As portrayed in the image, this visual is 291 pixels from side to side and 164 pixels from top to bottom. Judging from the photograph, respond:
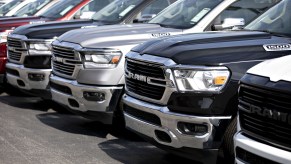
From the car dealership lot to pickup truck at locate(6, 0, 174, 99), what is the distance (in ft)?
1.65

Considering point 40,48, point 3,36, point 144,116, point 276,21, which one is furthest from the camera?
point 3,36

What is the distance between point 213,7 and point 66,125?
264cm

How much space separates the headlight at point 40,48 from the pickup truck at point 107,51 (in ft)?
3.26

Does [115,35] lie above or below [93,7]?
above

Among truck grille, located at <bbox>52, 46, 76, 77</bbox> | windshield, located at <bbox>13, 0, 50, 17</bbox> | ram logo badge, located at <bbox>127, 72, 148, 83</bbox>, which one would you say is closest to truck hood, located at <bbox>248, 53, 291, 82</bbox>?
ram logo badge, located at <bbox>127, 72, 148, 83</bbox>

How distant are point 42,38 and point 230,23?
3520 millimetres

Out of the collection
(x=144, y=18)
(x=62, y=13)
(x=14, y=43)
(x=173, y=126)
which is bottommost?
(x=62, y=13)

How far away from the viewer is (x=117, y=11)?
10430 millimetres

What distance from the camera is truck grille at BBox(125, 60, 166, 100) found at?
19.2 feet

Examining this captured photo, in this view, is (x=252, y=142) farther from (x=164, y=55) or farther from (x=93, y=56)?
(x=93, y=56)

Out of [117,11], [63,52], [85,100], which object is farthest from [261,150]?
[117,11]

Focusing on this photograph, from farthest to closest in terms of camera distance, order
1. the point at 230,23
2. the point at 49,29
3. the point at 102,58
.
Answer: the point at 49,29, the point at 102,58, the point at 230,23

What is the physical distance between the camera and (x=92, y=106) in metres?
7.57

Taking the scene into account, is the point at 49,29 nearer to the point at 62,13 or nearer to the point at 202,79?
the point at 62,13
